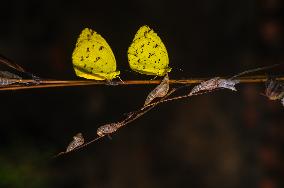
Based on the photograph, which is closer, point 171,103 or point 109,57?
point 109,57

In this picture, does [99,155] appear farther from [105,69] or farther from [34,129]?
[105,69]

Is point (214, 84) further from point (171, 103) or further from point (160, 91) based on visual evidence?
point (171, 103)

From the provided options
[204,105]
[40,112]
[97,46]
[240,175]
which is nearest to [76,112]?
[40,112]

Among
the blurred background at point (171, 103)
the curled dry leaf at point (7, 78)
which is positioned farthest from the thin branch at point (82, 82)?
the blurred background at point (171, 103)

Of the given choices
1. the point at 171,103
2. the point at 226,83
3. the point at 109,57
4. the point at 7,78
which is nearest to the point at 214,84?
the point at 226,83

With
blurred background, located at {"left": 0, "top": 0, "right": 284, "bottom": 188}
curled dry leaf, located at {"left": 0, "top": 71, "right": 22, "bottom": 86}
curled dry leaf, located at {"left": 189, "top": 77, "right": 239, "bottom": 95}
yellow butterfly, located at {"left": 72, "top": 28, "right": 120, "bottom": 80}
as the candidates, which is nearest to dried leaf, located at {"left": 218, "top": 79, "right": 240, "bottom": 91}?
curled dry leaf, located at {"left": 189, "top": 77, "right": 239, "bottom": 95}

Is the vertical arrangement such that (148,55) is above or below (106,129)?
above

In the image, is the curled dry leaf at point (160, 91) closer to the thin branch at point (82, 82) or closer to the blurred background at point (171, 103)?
the thin branch at point (82, 82)
